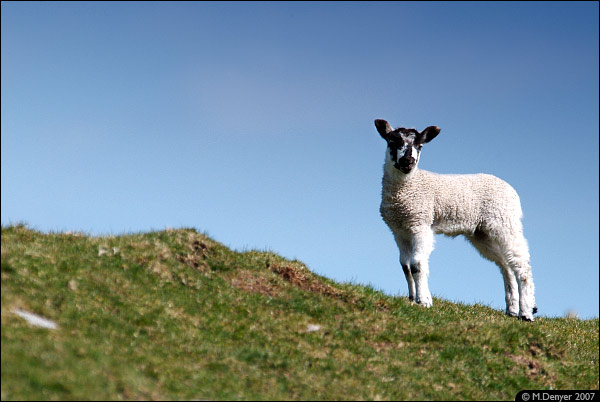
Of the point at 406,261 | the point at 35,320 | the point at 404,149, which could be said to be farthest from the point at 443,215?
the point at 35,320

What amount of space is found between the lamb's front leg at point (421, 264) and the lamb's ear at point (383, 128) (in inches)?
115

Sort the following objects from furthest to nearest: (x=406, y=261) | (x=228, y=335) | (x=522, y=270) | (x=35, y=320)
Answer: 1. (x=522, y=270)
2. (x=406, y=261)
3. (x=228, y=335)
4. (x=35, y=320)

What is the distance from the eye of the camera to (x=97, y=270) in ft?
49.5

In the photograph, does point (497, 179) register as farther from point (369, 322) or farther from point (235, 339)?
point (235, 339)

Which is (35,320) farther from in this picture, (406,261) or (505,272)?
(505,272)

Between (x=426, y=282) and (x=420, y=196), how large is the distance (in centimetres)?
240

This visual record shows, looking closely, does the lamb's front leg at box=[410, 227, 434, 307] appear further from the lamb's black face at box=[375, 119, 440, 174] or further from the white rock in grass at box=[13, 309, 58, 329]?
the white rock in grass at box=[13, 309, 58, 329]

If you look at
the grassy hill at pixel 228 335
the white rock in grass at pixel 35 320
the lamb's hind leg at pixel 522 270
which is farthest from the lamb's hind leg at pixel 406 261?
the white rock in grass at pixel 35 320

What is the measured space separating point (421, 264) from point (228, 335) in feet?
21.5

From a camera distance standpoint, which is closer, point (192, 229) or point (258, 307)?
point (258, 307)

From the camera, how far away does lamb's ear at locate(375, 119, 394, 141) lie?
1934cm

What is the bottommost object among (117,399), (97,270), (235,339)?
(117,399)

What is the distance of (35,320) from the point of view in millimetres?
12438

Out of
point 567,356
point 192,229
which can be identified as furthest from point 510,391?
point 192,229
